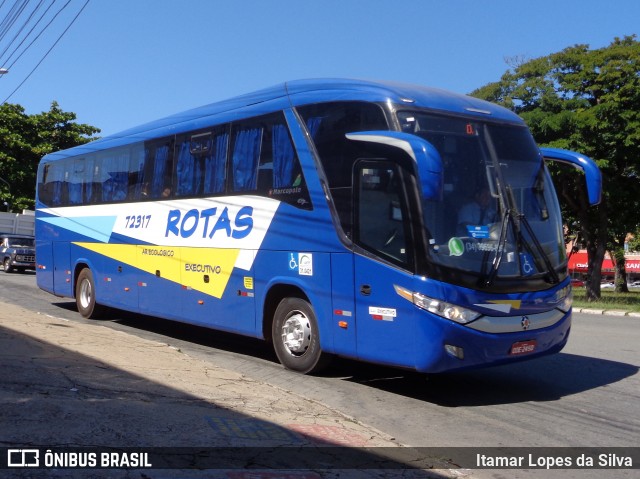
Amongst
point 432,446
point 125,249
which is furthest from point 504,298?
point 125,249

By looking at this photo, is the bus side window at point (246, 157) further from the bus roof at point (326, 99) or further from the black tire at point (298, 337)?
the black tire at point (298, 337)

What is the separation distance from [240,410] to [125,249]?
739cm

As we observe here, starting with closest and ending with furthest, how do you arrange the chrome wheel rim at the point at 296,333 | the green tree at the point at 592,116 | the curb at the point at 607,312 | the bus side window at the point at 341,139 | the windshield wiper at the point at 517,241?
the windshield wiper at the point at 517,241 → the bus side window at the point at 341,139 → the chrome wheel rim at the point at 296,333 → the curb at the point at 607,312 → the green tree at the point at 592,116

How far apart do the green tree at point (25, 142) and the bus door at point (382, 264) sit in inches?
1807

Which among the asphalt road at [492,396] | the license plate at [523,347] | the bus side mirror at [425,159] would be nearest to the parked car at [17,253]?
the asphalt road at [492,396]

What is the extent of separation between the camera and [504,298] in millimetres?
7359

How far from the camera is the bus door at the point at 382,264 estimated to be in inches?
290

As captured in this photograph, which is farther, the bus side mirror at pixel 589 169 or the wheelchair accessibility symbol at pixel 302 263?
the wheelchair accessibility symbol at pixel 302 263

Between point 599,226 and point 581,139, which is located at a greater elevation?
point 581,139

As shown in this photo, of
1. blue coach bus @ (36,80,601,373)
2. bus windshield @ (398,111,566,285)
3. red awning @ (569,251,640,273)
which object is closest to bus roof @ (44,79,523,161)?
blue coach bus @ (36,80,601,373)

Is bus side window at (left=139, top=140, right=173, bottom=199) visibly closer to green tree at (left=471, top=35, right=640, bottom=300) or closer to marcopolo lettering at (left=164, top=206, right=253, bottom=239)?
marcopolo lettering at (left=164, top=206, right=253, bottom=239)

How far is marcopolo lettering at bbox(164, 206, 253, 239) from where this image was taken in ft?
32.4

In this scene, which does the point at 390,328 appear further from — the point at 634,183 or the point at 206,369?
the point at 634,183

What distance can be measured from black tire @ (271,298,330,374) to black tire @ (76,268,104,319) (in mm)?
6677
